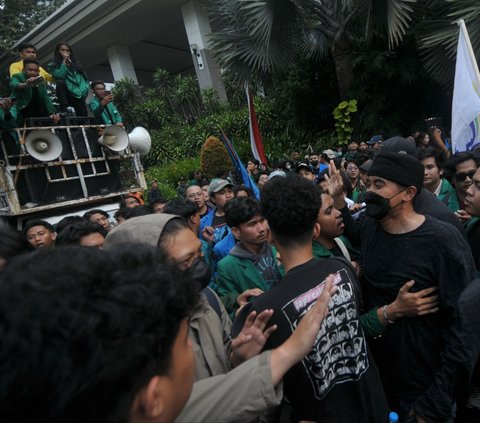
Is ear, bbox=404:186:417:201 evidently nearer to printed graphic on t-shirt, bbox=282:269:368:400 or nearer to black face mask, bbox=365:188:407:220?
black face mask, bbox=365:188:407:220

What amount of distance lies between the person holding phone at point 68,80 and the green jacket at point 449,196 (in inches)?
270

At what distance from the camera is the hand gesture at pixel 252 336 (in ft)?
3.83

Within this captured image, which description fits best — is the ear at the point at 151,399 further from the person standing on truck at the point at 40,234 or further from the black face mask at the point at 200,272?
the person standing on truck at the point at 40,234

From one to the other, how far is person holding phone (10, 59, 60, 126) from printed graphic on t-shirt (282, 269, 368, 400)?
6.04 meters

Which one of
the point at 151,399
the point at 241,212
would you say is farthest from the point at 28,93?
the point at 151,399

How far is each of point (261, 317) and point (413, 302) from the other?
74 cm

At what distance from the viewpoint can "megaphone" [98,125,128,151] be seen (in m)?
6.61

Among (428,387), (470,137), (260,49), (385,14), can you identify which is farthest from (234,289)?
(385,14)

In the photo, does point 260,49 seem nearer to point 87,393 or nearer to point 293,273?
point 293,273

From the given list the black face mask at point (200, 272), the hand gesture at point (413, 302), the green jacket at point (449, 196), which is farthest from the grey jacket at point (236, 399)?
the green jacket at point (449, 196)

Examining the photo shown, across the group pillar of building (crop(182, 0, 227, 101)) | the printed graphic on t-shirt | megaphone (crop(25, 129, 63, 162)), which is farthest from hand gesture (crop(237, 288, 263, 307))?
pillar of building (crop(182, 0, 227, 101))

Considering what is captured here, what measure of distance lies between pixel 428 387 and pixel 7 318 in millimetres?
1695

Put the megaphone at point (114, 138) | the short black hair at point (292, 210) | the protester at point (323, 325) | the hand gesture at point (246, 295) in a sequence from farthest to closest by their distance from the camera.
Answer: the megaphone at point (114, 138) → the hand gesture at point (246, 295) → the short black hair at point (292, 210) → the protester at point (323, 325)

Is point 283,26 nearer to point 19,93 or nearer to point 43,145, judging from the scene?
point 19,93
